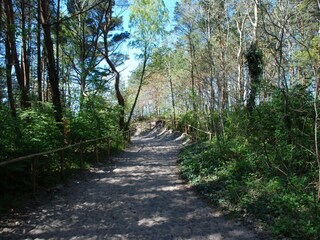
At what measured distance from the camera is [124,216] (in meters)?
4.65

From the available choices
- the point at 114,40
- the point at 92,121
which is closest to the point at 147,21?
the point at 114,40

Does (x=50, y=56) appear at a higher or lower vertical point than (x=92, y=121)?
higher

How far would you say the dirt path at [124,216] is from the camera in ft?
12.9

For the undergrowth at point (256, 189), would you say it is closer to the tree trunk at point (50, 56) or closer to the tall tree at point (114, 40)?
the tree trunk at point (50, 56)

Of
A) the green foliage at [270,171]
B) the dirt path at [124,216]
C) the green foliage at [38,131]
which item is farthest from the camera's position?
the green foliage at [38,131]

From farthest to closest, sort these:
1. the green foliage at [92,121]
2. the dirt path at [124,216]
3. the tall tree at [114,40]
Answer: the tall tree at [114,40] → the green foliage at [92,121] → the dirt path at [124,216]

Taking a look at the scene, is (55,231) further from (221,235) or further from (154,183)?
(154,183)

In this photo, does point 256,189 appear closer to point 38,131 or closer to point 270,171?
point 270,171

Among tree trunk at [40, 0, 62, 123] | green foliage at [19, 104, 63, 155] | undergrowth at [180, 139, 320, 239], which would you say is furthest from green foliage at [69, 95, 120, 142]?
undergrowth at [180, 139, 320, 239]

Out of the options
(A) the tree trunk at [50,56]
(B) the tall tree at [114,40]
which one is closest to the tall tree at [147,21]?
(B) the tall tree at [114,40]

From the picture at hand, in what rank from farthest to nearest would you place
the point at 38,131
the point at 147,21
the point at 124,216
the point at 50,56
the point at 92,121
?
the point at 147,21 < the point at 92,121 < the point at 50,56 < the point at 38,131 < the point at 124,216

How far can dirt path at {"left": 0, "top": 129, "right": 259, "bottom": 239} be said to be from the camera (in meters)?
3.93

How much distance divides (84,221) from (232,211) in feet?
8.34

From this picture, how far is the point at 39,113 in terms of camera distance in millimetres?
6496
